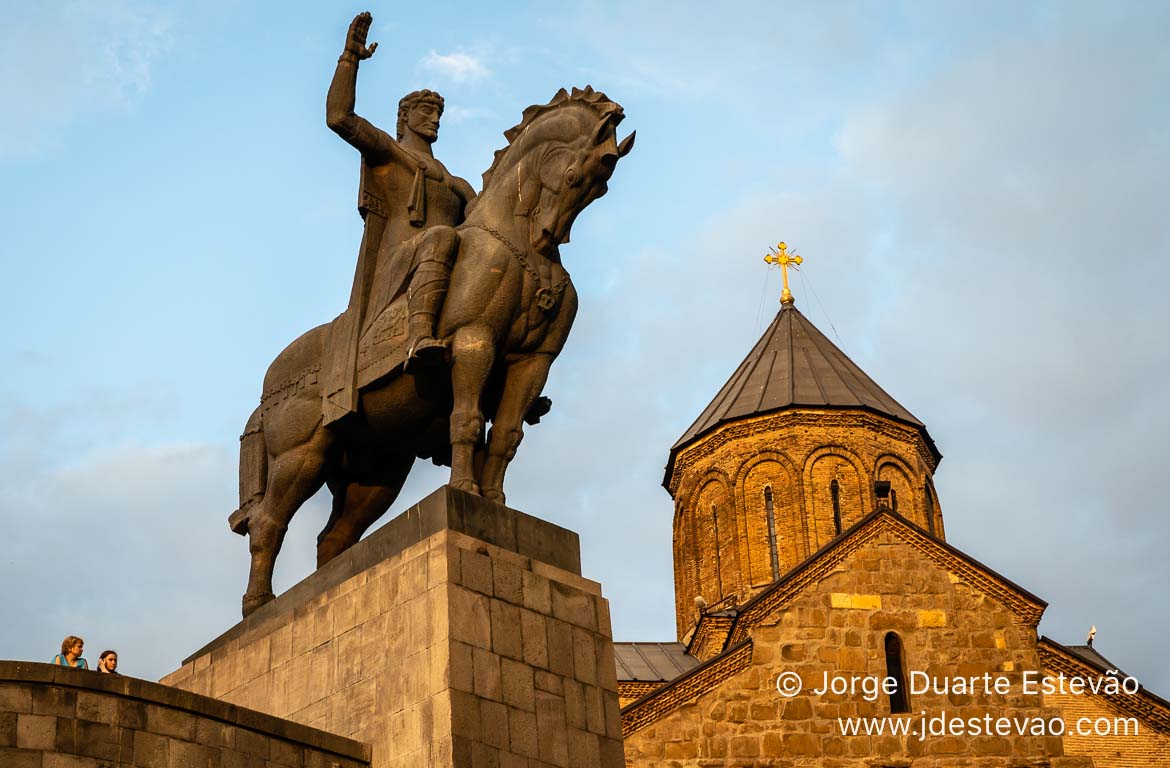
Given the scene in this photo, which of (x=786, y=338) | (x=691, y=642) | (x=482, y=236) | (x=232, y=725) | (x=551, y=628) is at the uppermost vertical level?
(x=786, y=338)

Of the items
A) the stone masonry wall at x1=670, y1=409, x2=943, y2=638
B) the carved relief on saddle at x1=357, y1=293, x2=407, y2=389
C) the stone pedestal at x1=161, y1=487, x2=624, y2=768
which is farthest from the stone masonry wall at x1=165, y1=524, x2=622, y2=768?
the stone masonry wall at x1=670, y1=409, x2=943, y2=638

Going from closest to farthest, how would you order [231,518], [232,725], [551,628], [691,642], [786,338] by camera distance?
[232,725], [551,628], [231,518], [691,642], [786,338]

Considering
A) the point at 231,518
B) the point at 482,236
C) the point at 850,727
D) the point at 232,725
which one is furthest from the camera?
the point at 850,727

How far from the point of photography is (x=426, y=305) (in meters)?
10.0

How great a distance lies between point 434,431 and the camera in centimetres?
1056

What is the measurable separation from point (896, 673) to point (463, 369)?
14.3 meters

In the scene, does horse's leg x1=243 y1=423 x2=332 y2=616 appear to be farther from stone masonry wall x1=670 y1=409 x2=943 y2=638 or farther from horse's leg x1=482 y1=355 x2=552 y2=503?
stone masonry wall x1=670 y1=409 x2=943 y2=638

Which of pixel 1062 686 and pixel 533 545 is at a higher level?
pixel 1062 686

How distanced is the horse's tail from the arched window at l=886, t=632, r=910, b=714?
13394 millimetres

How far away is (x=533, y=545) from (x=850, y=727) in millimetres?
13462

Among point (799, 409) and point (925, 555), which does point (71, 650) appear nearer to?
point (925, 555)

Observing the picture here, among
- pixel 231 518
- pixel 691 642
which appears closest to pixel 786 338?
pixel 691 642

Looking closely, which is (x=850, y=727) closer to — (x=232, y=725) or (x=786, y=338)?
(x=232, y=725)

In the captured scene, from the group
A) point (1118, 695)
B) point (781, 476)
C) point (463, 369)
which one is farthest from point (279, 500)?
point (781, 476)
